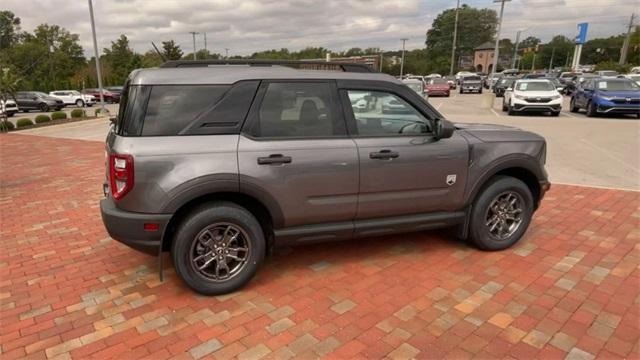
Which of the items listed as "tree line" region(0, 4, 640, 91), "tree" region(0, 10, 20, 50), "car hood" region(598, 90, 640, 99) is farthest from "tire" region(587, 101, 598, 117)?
"tree" region(0, 10, 20, 50)

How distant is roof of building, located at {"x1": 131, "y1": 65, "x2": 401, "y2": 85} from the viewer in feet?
10.2

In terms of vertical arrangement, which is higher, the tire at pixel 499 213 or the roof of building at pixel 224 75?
the roof of building at pixel 224 75

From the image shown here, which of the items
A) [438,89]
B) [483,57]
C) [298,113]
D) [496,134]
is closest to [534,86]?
[438,89]

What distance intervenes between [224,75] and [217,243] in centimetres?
132

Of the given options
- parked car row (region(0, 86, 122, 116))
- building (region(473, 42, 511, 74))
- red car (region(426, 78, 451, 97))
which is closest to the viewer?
parked car row (region(0, 86, 122, 116))

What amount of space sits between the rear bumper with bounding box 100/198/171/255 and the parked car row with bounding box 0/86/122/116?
59.4 ft

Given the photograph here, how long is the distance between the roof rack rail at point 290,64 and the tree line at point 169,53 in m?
8.17

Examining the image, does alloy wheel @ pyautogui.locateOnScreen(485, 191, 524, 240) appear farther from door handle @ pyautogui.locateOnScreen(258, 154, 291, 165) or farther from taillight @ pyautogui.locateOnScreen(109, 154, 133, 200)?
taillight @ pyautogui.locateOnScreen(109, 154, 133, 200)

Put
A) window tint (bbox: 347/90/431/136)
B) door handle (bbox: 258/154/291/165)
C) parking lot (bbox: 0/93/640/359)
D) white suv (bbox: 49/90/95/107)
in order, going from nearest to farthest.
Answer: parking lot (bbox: 0/93/640/359) → door handle (bbox: 258/154/291/165) → window tint (bbox: 347/90/431/136) → white suv (bbox: 49/90/95/107)

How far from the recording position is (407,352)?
2.62 meters

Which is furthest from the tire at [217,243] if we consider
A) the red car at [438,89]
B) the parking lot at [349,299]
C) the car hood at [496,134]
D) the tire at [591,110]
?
the red car at [438,89]

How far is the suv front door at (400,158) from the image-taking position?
3545mm

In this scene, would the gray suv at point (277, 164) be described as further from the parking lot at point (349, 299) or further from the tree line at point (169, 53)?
the tree line at point (169, 53)

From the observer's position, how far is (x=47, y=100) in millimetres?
29625
